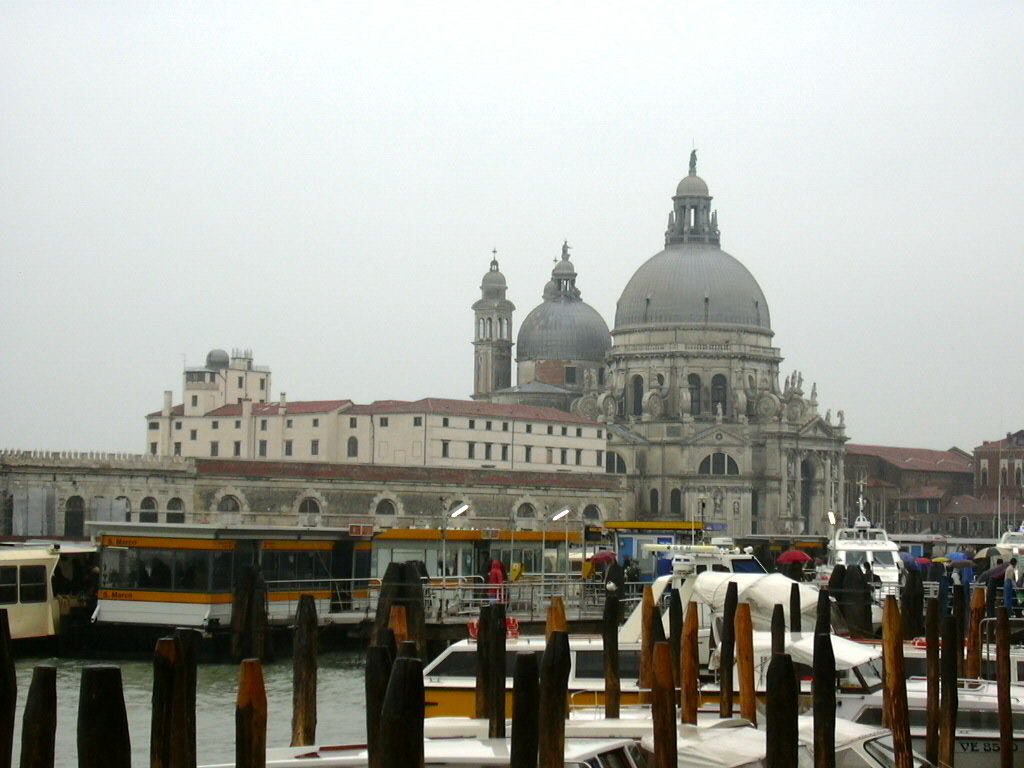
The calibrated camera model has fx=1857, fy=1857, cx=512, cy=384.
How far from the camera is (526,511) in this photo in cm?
8088

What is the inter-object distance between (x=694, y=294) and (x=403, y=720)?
8886 cm

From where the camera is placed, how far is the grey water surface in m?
20.2

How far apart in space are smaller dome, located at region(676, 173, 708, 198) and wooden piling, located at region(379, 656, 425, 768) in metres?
94.1

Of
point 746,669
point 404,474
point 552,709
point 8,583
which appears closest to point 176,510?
point 404,474

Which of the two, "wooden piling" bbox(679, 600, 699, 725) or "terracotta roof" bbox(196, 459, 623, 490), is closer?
"wooden piling" bbox(679, 600, 699, 725)

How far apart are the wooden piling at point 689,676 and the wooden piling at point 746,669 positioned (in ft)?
1.34

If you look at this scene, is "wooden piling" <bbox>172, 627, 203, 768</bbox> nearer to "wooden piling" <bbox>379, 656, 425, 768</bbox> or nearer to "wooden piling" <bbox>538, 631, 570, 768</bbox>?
"wooden piling" <bbox>379, 656, 425, 768</bbox>

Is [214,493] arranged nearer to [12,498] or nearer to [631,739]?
[12,498]

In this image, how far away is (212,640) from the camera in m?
28.5

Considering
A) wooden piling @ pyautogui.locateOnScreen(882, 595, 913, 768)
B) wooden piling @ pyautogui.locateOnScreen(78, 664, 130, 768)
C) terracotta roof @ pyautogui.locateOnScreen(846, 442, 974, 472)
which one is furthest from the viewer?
terracotta roof @ pyautogui.locateOnScreen(846, 442, 974, 472)

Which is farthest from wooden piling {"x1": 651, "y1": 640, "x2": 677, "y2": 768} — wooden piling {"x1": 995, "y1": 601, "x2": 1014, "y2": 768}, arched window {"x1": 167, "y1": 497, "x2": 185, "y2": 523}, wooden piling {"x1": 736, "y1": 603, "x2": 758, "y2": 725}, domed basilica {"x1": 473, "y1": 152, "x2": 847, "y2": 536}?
domed basilica {"x1": 473, "y1": 152, "x2": 847, "y2": 536}

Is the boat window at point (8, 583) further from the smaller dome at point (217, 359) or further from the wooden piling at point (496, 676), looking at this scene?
the smaller dome at point (217, 359)

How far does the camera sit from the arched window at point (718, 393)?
322ft

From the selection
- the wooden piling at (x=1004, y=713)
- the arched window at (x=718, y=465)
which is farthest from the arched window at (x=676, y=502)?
the wooden piling at (x=1004, y=713)
